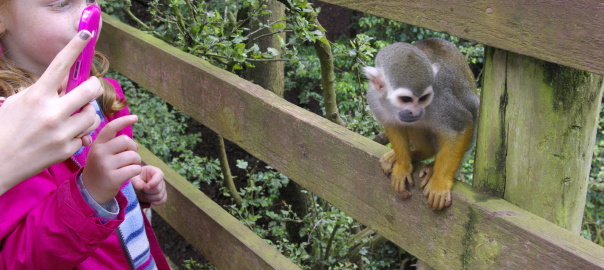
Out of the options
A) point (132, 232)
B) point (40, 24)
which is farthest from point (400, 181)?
point (40, 24)

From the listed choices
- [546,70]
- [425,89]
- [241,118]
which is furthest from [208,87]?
[546,70]

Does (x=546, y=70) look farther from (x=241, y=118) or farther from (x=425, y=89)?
(x=241, y=118)

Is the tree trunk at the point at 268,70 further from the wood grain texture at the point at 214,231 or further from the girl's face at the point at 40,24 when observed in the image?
the girl's face at the point at 40,24

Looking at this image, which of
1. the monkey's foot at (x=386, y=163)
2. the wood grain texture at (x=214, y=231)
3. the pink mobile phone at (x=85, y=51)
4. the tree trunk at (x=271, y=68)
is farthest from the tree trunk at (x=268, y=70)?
the pink mobile phone at (x=85, y=51)

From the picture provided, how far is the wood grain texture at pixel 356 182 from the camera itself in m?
0.97

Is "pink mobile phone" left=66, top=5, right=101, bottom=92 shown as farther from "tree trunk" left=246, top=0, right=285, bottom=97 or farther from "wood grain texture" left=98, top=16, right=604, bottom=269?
"tree trunk" left=246, top=0, right=285, bottom=97

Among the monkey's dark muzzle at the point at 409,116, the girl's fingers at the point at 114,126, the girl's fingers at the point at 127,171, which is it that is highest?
the girl's fingers at the point at 114,126

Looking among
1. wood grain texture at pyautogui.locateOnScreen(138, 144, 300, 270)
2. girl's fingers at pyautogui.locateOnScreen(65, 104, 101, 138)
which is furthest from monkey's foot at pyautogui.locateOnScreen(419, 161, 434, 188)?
girl's fingers at pyautogui.locateOnScreen(65, 104, 101, 138)

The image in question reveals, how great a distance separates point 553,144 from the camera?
1033mm

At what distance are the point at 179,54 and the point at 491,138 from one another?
1147mm

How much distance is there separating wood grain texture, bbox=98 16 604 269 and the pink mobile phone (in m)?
0.59

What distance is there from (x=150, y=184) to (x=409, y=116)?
0.72 meters

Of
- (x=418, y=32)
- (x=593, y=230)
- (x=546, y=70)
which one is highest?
(x=546, y=70)

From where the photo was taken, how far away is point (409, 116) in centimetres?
152
